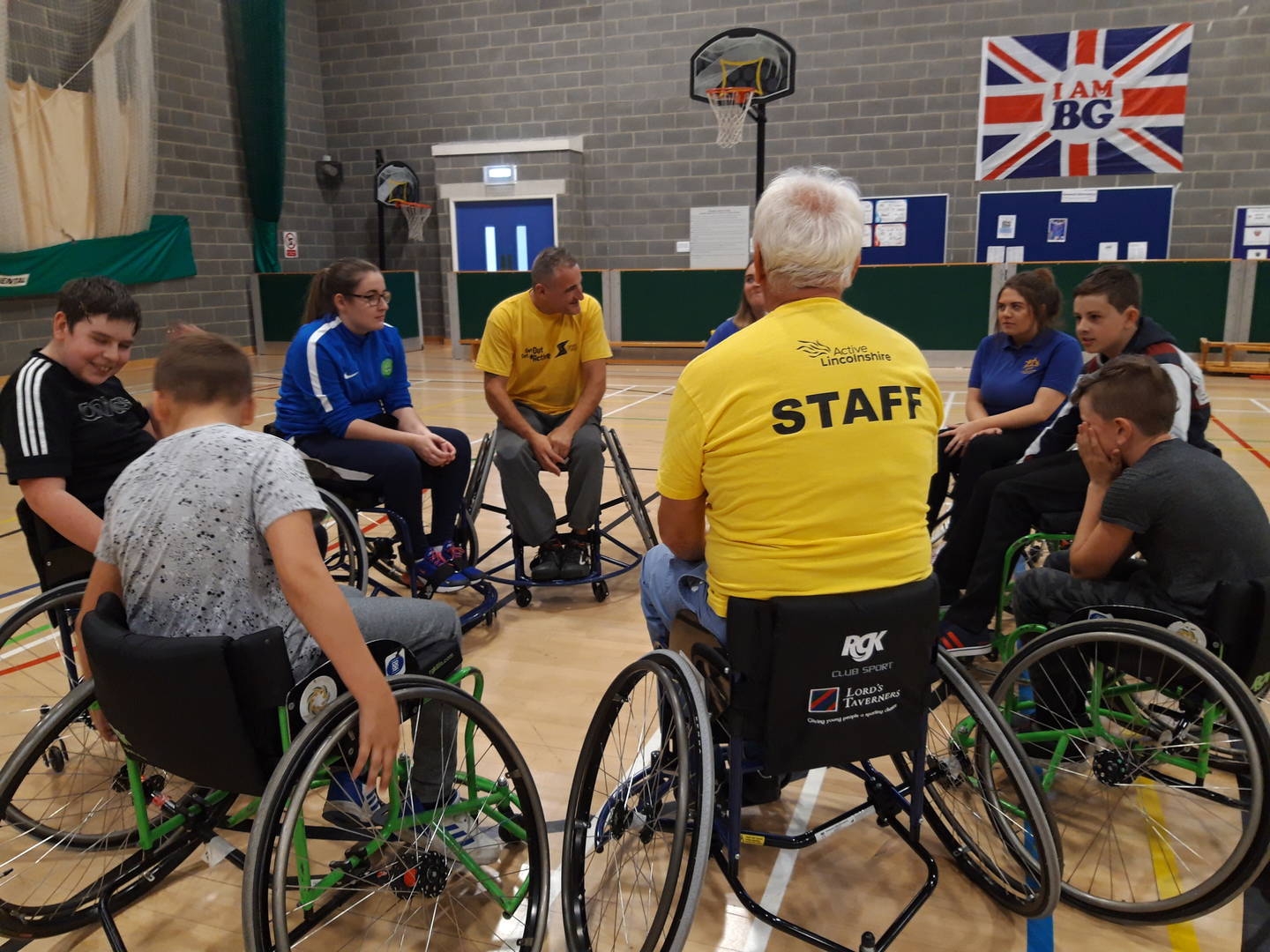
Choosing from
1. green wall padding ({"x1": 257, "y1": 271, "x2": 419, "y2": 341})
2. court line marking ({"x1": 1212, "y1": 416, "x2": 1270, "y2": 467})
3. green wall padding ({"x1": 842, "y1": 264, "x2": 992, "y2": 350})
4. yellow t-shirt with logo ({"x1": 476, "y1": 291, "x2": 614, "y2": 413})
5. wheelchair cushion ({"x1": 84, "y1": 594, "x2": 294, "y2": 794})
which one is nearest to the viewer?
wheelchair cushion ({"x1": 84, "y1": 594, "x2": 294, "y2": 794})

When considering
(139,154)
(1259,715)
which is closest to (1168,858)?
(1259,715)

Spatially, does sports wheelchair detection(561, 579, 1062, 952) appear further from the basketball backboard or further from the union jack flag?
the union jack flag

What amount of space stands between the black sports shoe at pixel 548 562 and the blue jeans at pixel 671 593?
1.38m

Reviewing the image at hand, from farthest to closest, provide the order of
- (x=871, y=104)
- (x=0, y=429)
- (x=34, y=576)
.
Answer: (x=871, y=104)
(x=34, y=576)
(x=0, y=429)

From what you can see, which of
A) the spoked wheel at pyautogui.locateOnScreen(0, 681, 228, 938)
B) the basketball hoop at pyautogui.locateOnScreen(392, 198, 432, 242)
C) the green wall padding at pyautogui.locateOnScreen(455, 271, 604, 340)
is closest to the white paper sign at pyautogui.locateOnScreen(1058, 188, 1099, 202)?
the green wall padding at pyautogui.locateOnScreen(455, 271, 604, 340)

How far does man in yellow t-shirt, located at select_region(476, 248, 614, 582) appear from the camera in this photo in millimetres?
3096

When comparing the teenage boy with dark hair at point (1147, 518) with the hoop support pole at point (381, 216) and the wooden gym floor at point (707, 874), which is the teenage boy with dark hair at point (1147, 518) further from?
the hoop support pole at point (381, 216)

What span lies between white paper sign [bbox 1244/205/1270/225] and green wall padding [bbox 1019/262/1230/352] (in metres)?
0.96

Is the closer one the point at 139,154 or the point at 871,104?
the point at 139,154

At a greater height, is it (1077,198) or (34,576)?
(1077,198)

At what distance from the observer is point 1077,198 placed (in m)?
8.51

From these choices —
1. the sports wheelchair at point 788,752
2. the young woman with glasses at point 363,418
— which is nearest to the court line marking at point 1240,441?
the sports wheelchair at point 788,752

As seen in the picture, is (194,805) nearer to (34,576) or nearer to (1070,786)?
(1070,786)

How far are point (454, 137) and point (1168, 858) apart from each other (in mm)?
10392
